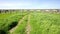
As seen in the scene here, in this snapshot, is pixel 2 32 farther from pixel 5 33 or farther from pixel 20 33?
pixel 20 33

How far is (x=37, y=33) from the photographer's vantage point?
1678 cm

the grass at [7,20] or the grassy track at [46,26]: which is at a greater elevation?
the grassy track at [46,26]

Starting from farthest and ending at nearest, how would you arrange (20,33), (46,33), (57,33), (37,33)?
(20,33), (37,33), (46,33), (57,33)

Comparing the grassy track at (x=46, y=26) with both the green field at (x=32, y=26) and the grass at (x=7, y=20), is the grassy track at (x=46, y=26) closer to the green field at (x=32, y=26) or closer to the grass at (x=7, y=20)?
the green field at (x=32, y=26)

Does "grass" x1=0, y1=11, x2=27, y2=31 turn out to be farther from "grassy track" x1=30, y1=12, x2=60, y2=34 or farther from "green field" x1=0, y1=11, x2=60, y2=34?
"grassy track" x1=30, y1=12, x2=60, y2=34

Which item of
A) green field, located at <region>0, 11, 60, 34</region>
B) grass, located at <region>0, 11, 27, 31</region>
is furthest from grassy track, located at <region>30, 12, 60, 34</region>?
grass, located at <region>0, 11, 27, 31</region>

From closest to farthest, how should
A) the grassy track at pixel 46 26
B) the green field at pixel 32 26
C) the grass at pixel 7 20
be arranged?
the grassy track at pixel 46 26, the green field at pixel 32 26, the grass at pixel 7 20

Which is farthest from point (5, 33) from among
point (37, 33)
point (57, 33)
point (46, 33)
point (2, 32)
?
point (57, 33)

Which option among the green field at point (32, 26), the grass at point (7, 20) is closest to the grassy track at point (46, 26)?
the green field at point (32, 26)

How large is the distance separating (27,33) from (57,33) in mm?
5072

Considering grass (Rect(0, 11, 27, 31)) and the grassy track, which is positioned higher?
the grassy track

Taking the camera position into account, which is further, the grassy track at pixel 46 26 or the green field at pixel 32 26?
the green field at pixel 32 26

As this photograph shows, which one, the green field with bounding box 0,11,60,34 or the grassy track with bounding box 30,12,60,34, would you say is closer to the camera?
the grassy track with bounding box 30,12,60,34

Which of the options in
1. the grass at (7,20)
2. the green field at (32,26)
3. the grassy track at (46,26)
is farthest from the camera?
the grass at (7,20)
